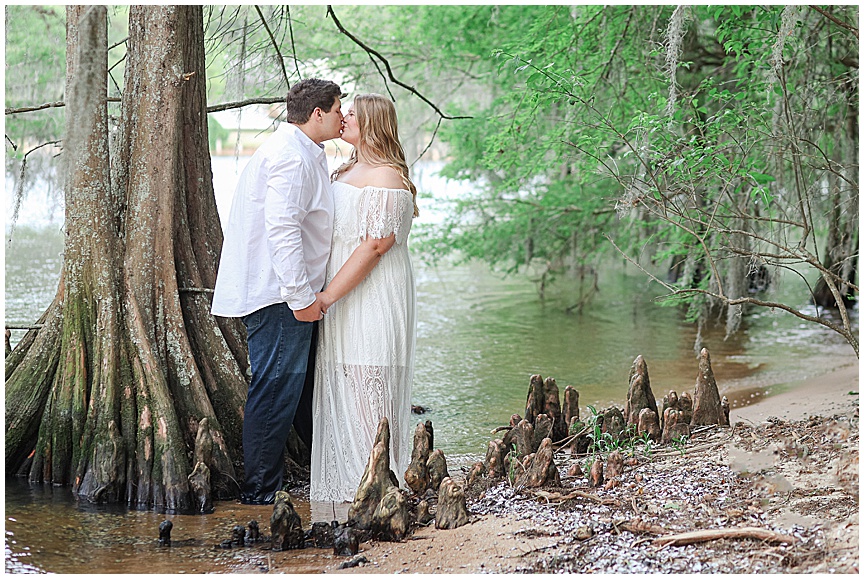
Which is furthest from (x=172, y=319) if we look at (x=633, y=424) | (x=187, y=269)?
(x=633, y=424)

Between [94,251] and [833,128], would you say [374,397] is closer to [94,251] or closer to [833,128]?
[94,251]

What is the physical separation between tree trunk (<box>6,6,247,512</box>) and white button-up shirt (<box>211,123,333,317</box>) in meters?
0.61

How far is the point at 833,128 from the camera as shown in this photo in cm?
990

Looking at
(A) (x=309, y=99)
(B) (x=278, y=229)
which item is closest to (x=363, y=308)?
(B) (x=278, y=229)

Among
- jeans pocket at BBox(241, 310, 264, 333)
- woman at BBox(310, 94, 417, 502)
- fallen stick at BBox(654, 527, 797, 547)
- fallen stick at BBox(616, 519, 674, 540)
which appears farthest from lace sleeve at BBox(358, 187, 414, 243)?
fallen stick at BBox(654, 527, 797, 547)

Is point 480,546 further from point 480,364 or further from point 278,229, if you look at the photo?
point 480,364

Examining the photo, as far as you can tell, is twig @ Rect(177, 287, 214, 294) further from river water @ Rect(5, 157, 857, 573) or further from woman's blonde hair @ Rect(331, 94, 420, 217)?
woman's blonde hair @ Rect(331, 94, 420, 217)

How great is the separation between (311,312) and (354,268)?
31cm

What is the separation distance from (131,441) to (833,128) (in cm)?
800

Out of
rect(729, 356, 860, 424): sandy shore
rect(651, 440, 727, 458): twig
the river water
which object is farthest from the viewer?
rect(729, 356, 860, 424): sandy shore

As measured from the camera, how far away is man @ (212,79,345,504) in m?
4.57

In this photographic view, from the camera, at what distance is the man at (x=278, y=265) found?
457 centimetres

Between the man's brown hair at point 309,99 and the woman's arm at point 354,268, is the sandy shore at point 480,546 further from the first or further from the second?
the man's brown hair at point 309,99

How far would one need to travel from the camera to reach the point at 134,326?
5.11 metres
